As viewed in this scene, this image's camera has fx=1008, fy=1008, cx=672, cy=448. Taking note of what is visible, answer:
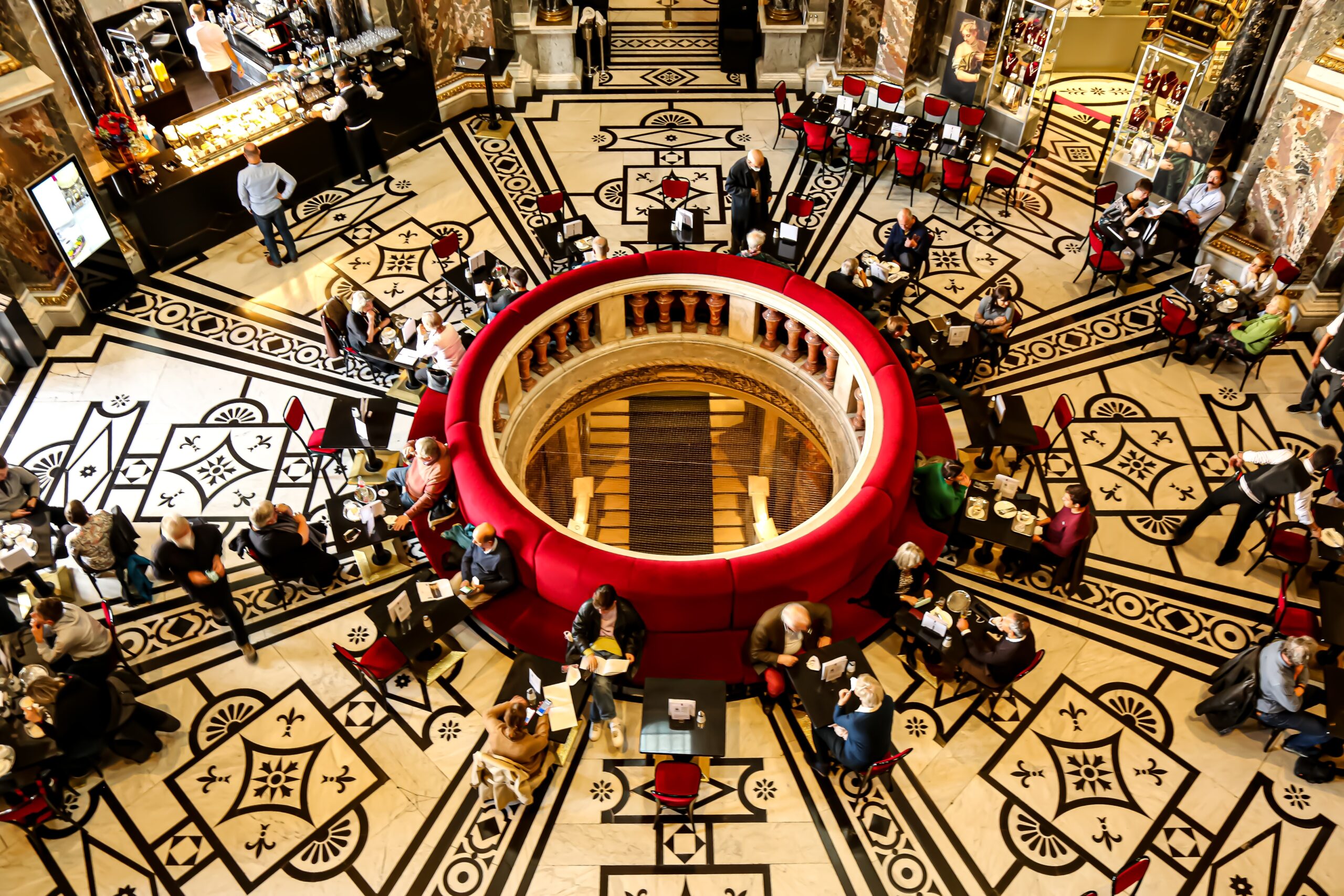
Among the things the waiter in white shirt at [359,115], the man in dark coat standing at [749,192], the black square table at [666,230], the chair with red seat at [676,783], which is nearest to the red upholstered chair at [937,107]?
the man in dark coat standing at [749,192]

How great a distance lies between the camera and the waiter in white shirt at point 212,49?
42.9 feet

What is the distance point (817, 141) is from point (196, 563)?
375 inches

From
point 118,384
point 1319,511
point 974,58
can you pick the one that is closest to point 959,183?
point 974,58

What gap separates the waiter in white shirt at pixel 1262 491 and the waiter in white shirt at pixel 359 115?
35.9 feet

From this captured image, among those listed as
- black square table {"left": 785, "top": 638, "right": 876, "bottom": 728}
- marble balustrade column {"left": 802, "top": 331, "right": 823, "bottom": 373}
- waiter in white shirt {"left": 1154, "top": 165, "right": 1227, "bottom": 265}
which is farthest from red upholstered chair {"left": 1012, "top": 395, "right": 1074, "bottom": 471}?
black square table {"left": 785, "top": 638, "right": 876, "bottom": 728}

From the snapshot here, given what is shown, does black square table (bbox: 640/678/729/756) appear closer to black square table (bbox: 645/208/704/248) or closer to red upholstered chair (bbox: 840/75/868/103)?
black square table (bbox: 645/208/704/248)

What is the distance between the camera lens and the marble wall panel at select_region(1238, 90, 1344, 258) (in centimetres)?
1081

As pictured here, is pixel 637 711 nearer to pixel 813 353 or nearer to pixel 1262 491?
pixel 813 353

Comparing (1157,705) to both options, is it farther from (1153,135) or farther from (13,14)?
(13,14)

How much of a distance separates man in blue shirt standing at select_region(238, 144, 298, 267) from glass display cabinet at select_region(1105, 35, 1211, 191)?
10.7m

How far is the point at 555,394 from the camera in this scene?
11.3 m

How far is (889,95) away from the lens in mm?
14359

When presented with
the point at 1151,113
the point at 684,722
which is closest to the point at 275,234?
the point at 684,722

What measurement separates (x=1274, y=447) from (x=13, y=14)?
45.6 ft
